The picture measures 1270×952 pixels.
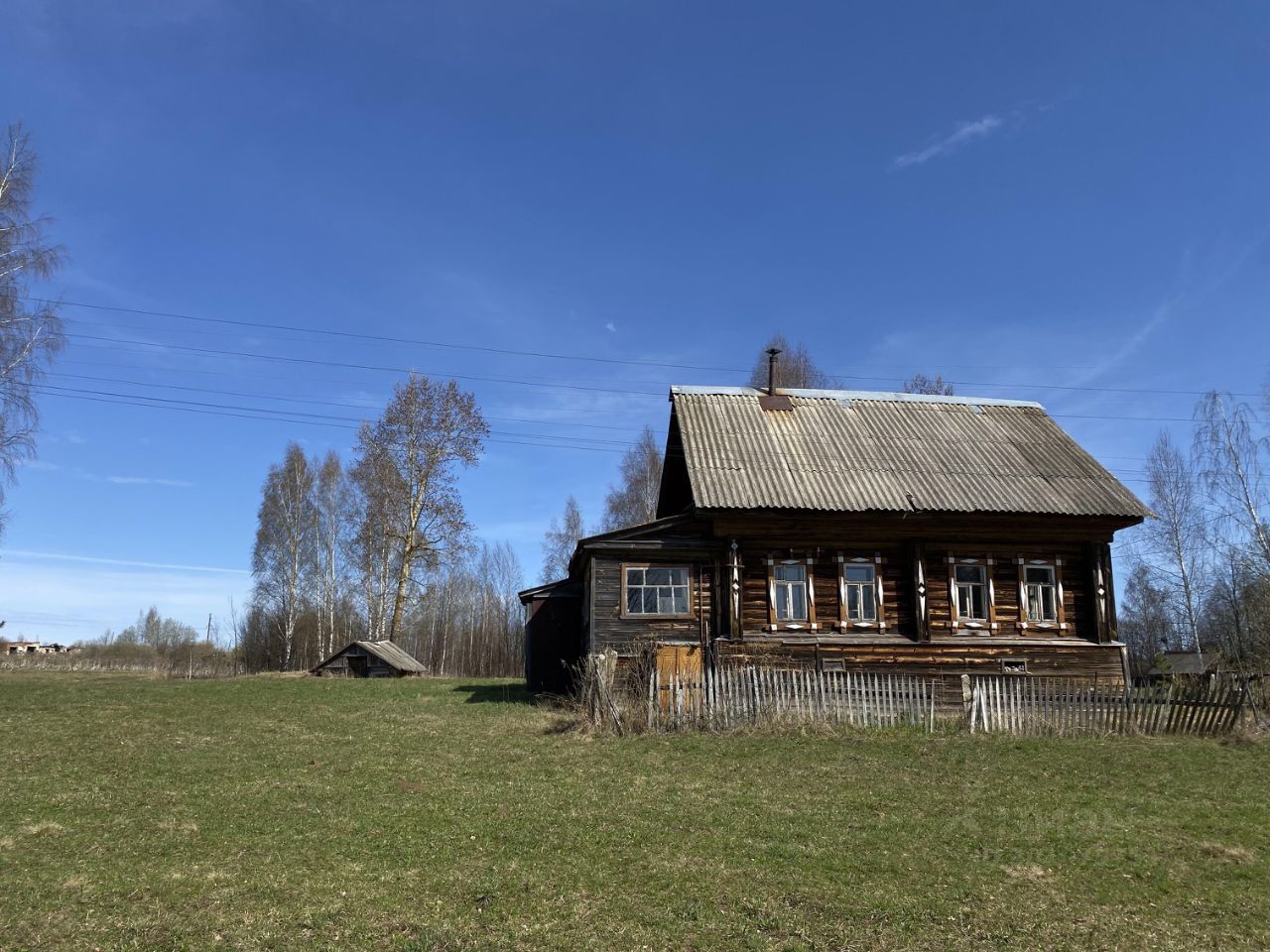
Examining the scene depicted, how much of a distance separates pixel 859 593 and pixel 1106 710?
22.0 feet

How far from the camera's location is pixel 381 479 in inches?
1396

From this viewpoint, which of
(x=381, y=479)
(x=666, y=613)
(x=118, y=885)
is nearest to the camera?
(x=118, y=885)

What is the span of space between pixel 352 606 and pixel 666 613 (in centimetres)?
3117

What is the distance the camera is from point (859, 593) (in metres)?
21.3

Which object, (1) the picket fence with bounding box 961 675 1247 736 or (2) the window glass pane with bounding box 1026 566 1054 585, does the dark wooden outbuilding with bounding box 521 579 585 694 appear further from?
(1) the picket fence with bounding box 961 675 1247 736

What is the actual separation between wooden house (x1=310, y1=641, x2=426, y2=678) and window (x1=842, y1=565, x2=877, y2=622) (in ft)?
55.1

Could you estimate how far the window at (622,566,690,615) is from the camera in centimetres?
2059

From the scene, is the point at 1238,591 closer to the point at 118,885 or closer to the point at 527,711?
the point at 527,711

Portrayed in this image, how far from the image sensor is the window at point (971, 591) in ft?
70.5

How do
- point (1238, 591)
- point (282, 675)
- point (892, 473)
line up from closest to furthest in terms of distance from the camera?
point (892, 473) < point (282, 675) < point (1238, 591)

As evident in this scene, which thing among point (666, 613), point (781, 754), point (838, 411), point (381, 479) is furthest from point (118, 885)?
point (381, 479)

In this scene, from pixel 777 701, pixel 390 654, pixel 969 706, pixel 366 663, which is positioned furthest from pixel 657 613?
pixel 366 663

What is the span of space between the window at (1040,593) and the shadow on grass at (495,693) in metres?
12.5

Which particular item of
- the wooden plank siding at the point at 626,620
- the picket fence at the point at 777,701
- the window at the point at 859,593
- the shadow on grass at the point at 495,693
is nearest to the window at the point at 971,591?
the window at the point at 859,593
